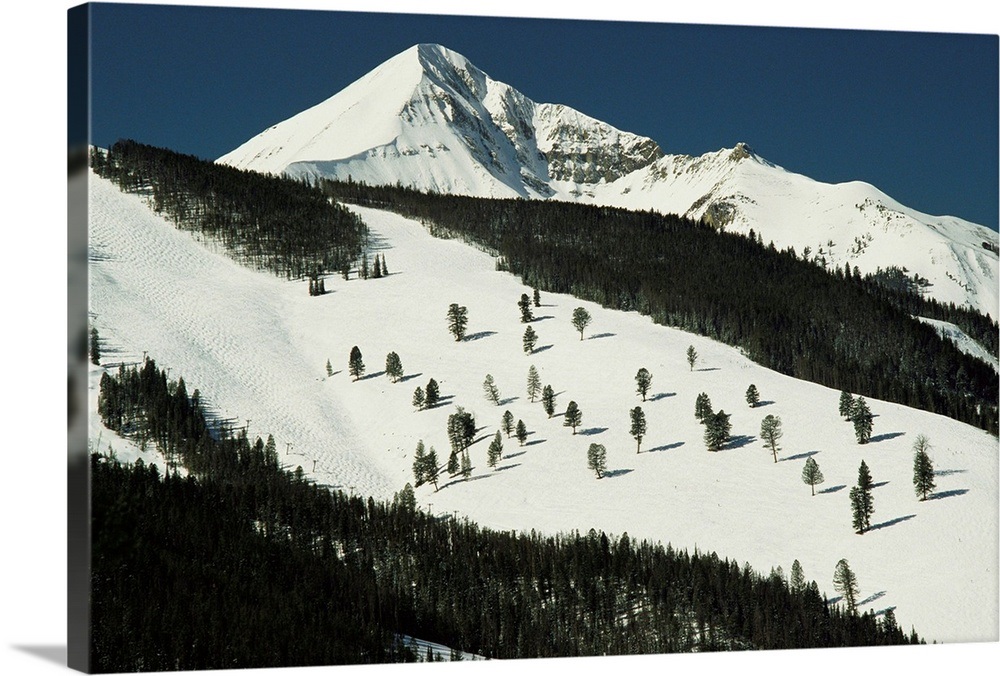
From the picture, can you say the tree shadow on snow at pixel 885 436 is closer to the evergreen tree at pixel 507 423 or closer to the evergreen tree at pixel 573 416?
the evergreen tree at pixel 573 416

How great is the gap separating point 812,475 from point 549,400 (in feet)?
38.9

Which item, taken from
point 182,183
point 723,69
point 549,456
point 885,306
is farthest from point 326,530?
point 182,183

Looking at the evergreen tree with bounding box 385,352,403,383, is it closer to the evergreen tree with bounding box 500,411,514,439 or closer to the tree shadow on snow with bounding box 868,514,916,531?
the evergreen tree with bounding box 500,411,514,439

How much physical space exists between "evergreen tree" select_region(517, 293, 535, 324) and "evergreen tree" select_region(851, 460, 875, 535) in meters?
25.1

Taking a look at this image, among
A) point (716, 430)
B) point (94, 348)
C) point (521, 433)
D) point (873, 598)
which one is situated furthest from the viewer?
point (521, 433)

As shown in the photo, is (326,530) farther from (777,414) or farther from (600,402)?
(777,414)

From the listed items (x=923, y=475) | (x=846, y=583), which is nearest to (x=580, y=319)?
(x=923, y=475)

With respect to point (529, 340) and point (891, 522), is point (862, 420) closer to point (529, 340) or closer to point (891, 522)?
point (891, 522)

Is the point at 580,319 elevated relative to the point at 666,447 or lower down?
elevated

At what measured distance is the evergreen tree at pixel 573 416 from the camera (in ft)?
145

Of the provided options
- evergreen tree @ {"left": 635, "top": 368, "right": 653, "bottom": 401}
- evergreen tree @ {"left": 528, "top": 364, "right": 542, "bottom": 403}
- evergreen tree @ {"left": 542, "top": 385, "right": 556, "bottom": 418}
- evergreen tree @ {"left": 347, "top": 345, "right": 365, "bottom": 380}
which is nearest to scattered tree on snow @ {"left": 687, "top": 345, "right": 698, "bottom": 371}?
evergreen tree @ {"left": 635, "top": 368, "right": 653, "bottom": 401}

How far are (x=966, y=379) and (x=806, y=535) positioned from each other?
38.9 feet

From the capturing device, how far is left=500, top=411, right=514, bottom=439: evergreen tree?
44.9 metres

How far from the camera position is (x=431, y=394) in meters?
48.2
